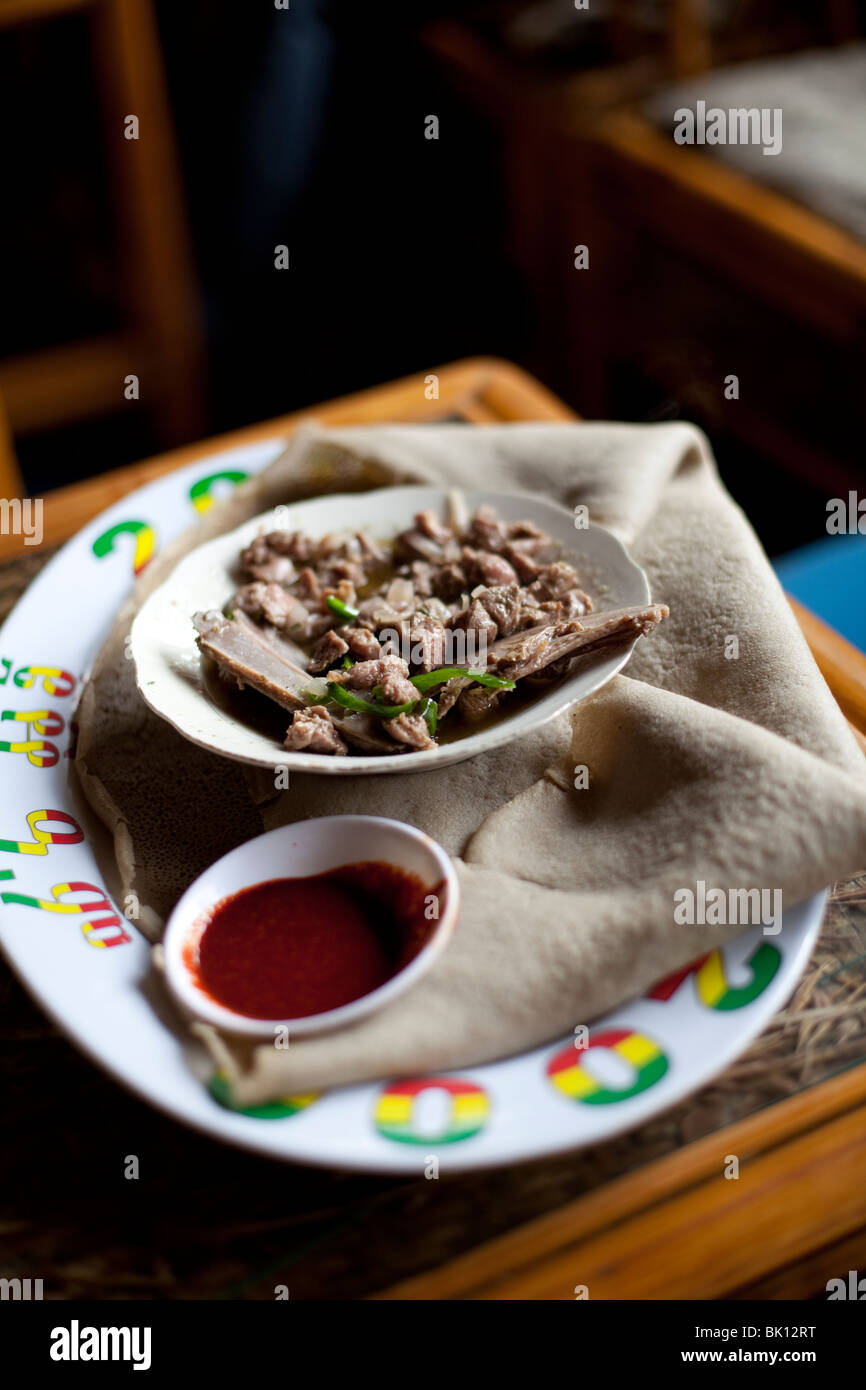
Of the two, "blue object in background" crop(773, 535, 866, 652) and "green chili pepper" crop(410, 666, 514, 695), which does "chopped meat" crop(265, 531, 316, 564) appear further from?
"blue object in background" crop(773, 535, 866, 652)

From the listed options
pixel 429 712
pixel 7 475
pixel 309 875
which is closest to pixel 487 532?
pixel 429 712

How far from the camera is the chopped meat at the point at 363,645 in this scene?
158 cm

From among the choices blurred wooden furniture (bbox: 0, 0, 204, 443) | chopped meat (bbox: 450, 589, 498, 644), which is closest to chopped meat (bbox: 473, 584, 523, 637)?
chopped meat (bbox: 450, 589, 498, 644)

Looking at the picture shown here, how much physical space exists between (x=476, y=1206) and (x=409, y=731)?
52 cm

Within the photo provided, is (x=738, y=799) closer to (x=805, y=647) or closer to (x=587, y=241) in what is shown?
(x=805, y=647)

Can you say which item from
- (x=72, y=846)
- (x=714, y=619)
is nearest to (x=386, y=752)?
(x=72, y=846)

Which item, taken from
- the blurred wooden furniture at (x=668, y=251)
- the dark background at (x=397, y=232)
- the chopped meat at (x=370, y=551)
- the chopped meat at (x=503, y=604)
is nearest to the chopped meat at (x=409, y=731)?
the chopped meat at (x=503, y=604)

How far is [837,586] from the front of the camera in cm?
216

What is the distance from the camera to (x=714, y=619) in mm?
1678

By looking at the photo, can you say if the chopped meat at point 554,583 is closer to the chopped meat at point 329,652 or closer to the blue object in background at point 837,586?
the chopped meat at point 329,652

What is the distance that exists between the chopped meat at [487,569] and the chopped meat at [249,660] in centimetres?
29

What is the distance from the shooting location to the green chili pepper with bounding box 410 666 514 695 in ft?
4.88

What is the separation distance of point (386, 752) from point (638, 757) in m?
0.30

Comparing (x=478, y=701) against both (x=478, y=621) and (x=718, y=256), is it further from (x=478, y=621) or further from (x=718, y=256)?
(x=718, y=256)
